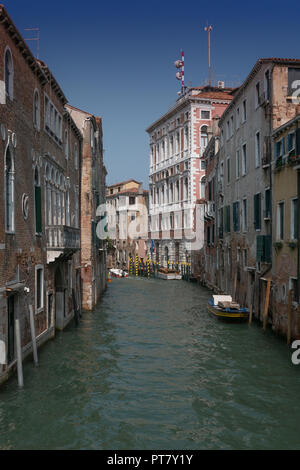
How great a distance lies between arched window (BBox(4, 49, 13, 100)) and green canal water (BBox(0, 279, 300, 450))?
251 inches

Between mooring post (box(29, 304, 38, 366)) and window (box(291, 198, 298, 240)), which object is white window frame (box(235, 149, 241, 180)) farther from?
mooring post (box(29, 304, 38, 366))

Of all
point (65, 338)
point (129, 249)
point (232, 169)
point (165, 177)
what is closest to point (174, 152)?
point (165, 177)

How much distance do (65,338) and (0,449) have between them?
832 centimetres

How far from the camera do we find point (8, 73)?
35.1 feet

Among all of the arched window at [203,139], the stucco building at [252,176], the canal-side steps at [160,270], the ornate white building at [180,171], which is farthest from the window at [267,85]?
the arched window at [203,139]

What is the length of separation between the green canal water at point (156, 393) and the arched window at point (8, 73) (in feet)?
20.9

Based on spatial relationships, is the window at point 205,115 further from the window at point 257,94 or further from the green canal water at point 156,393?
the green canal water at point 156,393

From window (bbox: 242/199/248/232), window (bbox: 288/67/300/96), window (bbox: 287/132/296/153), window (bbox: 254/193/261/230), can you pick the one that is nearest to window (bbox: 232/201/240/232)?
window (bbox: 242/199/248/232)

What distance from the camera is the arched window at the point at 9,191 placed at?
34.8 ft

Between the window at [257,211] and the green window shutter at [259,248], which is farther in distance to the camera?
the window at [257,211]

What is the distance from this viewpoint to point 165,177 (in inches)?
1991

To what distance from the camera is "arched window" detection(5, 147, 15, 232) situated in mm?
10602
